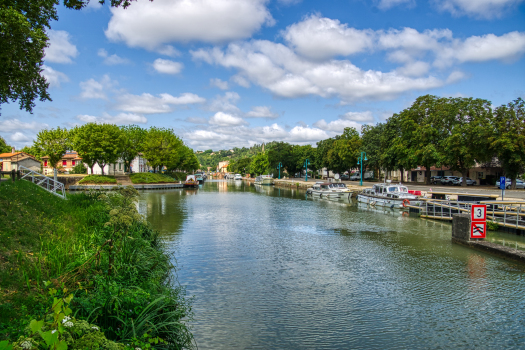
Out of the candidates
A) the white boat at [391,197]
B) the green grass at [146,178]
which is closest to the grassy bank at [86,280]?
the white boat at [391,197]

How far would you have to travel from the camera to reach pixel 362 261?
41.1 feet

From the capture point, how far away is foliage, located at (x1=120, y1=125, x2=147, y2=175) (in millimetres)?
66625

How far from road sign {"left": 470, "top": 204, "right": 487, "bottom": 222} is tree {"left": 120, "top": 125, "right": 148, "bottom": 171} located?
2348 inches

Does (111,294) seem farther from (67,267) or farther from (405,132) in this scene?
(405,132)

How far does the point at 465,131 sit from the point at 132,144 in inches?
2173

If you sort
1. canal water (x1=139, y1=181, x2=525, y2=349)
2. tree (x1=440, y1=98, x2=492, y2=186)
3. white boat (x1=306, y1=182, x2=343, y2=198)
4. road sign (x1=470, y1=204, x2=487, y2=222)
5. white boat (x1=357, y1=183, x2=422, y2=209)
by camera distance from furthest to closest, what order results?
white boat (x1=306, y1=182, x2=343, y2=198) → tree (x1=440, y1=98, x2=492, y2=186) → white boat (x1=357, y1=183, x2=422, y2=209) → road sign (x1=470, y1=204, x2=487, y2=222) → canal water (x1=139, y1=181, x2=525, y2=349)

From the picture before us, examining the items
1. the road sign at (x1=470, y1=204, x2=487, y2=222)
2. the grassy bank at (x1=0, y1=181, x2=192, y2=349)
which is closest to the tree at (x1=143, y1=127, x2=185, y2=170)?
the grassy bank at (x1=0, y1=181, x2=192, y2=349)

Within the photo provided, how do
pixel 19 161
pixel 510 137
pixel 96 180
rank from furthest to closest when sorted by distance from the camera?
pixel 96 180 < pixel 19 161 < pixel 510 137

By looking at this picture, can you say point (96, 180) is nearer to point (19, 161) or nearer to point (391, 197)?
point (19, 161)

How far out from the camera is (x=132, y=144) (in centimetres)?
6781

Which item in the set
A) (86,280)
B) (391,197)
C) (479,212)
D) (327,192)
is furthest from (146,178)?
(86,280)

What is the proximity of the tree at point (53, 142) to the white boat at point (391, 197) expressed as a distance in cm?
5074

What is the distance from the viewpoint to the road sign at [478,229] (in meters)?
14.5

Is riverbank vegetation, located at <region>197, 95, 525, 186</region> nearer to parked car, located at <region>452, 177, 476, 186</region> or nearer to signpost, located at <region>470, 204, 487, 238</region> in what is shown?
parked car, located at <region>452, 177, 476, 186</region>
